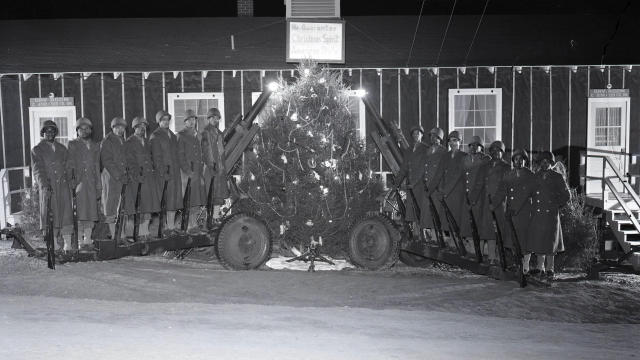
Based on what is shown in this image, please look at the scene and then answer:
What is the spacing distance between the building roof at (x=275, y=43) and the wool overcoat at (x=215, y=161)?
5.28 m

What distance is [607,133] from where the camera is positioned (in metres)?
16.8

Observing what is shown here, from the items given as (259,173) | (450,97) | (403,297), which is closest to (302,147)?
(259,173)

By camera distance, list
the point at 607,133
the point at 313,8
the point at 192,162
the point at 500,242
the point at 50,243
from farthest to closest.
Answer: the point at 313,8, the point at 607,133, the point at 192,162, the point at 500,242, the point at 50,243

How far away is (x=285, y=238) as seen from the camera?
11.0 meters

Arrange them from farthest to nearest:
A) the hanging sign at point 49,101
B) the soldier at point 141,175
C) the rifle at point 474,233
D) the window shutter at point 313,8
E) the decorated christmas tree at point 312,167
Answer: the window shutter at point 313,8
the hanging sign at point 49,101
the decorated christmas tree at point 312,167
the soldier at point 141,175
the rifle at point 474,233

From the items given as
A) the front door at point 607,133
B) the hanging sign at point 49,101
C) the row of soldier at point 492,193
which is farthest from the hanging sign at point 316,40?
the front door at point 607,133

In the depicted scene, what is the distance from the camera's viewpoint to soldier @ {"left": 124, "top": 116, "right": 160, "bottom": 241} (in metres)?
10.6

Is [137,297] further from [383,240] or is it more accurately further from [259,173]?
[383,240]

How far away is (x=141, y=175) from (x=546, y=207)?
19.7ft

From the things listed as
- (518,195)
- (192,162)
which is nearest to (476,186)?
(518,195)

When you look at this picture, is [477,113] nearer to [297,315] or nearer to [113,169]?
[113,169]

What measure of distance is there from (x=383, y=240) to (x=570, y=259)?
11.6 feet

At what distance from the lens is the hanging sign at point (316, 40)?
1633 centimetres

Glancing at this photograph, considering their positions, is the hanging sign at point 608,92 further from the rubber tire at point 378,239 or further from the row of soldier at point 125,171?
the row of soldier at point 125,171
